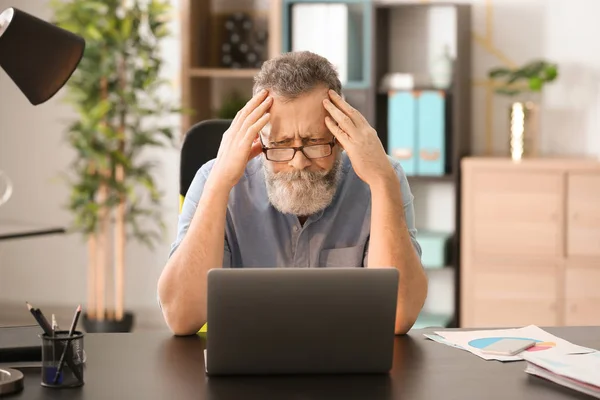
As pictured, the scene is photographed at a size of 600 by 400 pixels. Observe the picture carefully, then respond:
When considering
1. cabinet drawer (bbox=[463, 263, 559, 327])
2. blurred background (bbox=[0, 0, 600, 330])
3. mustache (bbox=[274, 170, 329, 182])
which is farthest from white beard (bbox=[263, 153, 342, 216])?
cabinet drawer (bbox=[463, 263, 559, 327])

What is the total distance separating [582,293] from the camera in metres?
3.82

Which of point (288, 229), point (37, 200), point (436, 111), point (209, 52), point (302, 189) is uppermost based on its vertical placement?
point (209, 52)

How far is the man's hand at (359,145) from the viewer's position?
6.79ft

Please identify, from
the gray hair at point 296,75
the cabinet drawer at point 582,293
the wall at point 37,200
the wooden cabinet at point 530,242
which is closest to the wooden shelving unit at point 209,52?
the wall at point 37,200

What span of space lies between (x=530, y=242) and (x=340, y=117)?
203 cm

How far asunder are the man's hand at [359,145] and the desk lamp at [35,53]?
0.63 m

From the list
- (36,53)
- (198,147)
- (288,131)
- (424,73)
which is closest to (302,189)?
(288,131)

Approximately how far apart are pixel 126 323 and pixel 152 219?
60 centimetres

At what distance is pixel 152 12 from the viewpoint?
4.20 m

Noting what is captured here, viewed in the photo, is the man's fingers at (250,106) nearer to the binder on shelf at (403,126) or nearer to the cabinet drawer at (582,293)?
the binder on shelf at (403,126)

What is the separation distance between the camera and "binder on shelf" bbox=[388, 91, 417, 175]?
3.98m

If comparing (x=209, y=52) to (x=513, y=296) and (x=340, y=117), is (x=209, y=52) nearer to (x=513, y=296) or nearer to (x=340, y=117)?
(x=513, y=296)

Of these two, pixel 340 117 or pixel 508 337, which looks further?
pixel 340 117

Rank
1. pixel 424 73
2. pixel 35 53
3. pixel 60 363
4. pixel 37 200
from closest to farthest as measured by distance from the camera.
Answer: pixel 60 363, pixel 35 53, pixel 424 73, pixel 37 200
